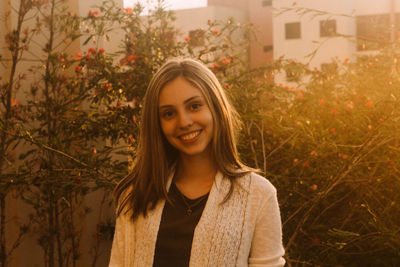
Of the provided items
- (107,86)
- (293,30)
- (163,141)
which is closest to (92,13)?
(107,86)

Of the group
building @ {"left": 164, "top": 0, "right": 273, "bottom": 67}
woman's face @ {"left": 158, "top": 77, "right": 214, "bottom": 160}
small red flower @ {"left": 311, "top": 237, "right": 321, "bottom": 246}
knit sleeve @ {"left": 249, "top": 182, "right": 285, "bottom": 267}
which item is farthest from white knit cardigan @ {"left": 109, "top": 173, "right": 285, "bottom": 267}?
building @ {"left": 164, "top": 0, "right": 273, "bottom": 67}

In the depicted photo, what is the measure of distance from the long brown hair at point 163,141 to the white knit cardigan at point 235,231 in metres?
0.08

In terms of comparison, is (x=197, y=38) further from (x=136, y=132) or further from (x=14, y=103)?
(x=14, y=103)

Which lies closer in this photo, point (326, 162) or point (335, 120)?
point (326, 162)

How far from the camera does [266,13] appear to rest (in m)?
30.3

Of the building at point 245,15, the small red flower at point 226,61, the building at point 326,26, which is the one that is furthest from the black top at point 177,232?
the building at point 245,15

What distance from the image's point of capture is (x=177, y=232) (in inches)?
74.7

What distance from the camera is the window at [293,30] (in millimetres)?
26062

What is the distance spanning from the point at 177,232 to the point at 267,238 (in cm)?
33

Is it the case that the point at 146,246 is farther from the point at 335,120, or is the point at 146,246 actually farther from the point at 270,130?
the point at 335,120

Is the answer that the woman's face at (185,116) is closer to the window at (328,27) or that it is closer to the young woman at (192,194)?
the young woman at (192,194)

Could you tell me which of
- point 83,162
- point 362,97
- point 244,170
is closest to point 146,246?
point 244,170

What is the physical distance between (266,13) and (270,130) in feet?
92.0

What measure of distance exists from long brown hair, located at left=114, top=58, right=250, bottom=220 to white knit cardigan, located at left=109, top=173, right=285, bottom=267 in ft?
0.27
